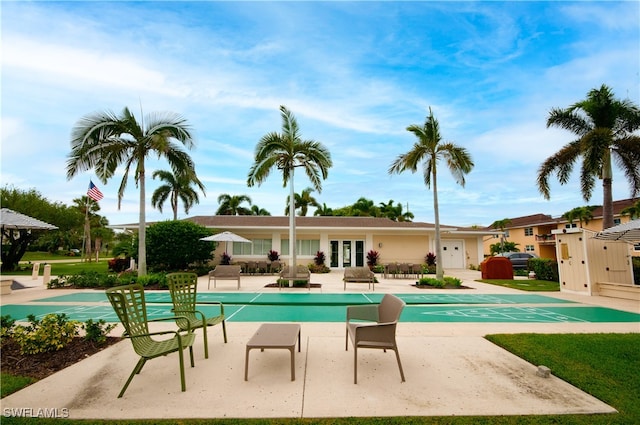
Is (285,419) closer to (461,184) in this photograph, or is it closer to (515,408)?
(515,408)

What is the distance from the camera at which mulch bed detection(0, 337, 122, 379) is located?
165 inches

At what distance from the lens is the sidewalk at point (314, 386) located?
10.5 ft

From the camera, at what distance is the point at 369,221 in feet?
83.4

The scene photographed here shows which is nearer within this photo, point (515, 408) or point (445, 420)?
point (445, 420)

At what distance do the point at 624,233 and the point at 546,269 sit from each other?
7.98 metres

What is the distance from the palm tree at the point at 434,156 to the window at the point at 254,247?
488 inches

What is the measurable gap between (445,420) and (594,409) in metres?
1.76

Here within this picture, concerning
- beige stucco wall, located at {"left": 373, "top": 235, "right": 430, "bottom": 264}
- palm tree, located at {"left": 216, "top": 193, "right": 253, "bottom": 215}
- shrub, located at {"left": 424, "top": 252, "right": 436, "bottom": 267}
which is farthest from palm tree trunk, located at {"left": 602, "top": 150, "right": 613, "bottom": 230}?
palm tree, located at {"left": 216, "top": 193, "right": 253, "bottom": 215}

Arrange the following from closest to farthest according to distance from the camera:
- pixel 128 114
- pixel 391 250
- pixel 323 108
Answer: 1. pixel 128 114
2. pixel 323 108
3. pixel 391 250

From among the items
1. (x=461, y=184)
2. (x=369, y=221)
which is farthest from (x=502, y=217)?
(x=461, y=184)

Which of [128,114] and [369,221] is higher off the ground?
[128,114]

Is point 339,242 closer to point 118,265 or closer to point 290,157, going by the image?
point 290,157

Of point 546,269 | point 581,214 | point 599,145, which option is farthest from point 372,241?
point 581,214

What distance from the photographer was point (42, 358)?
A: 4617mm
